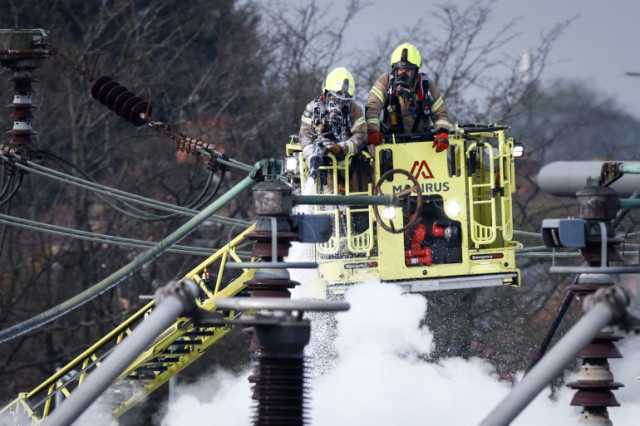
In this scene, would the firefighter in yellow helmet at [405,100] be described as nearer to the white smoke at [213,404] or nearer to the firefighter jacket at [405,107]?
the firefighter jacket at [405,107]

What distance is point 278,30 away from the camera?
37.5 metres

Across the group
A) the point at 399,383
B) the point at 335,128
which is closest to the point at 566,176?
the point at 335,128

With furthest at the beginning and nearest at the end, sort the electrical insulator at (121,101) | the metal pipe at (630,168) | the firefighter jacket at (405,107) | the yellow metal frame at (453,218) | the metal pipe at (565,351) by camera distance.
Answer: the electrical insulator at (121,101) < the firefighter jacket at (405,107) < the yellow metal frame at (453,218) < the metal pipe at (630,168) < the metal pipe at (565,351)

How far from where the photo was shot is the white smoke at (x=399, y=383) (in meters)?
19.1

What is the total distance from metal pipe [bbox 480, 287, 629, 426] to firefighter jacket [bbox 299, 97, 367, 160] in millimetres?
8077

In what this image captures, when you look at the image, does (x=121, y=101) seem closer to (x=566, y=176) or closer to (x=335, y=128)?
(x=335, y=128)

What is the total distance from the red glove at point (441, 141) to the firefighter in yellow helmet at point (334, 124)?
28.3 inches

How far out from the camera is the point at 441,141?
18.7 m

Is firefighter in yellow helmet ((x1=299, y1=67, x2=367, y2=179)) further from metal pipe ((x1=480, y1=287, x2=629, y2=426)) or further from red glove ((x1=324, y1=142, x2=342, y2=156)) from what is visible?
metal pipe ((x1=480, y1=287, x2=629, y2=426))

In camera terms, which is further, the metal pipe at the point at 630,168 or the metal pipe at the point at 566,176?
the metal pipe at the point at 630,168

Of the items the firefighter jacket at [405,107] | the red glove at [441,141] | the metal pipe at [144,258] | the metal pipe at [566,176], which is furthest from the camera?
the firefighter jacket at [405,107]

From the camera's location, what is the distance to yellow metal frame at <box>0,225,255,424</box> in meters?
19.1

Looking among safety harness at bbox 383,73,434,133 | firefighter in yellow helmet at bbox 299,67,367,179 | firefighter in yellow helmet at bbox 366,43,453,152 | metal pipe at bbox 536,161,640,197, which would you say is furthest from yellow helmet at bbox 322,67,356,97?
metal pipe at bbox 536,161,640,197

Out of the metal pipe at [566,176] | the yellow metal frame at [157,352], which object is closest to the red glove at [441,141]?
the yellow metal frame at [157,352]
